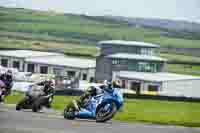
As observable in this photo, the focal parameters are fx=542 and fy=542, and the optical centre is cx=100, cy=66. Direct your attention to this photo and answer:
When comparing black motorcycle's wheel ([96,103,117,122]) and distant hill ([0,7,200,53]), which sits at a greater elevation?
distant hill ([0,7,200,53])

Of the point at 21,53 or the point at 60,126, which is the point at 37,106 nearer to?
the point at 60,126

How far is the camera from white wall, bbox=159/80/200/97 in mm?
5117

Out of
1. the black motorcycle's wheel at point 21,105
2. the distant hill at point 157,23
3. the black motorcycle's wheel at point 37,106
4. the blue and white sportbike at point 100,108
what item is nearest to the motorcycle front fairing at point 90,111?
the blue and white sportbike at point 100,108

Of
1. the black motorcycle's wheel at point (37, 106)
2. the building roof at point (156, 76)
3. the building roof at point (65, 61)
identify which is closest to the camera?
the building roof at point (156, 76)

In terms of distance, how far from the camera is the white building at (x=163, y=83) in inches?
201

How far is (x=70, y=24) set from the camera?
18.6 feet

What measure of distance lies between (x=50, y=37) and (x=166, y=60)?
4.12ft

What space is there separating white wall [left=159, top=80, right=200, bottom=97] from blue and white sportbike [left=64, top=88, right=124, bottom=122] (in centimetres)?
50

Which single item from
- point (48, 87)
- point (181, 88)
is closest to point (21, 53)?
point (48, 87)

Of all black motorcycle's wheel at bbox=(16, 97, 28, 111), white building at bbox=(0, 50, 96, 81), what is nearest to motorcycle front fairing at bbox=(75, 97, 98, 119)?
white building at bbox=(0, 50, 96, 81)

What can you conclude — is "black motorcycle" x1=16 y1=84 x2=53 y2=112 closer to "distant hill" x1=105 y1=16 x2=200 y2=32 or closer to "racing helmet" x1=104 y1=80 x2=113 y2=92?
"racing helmet" x1=104 y1=80 x2=113 y2=92

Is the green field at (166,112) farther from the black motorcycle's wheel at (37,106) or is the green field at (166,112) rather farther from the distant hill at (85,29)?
the black motorcycle's wheel at (37,106)

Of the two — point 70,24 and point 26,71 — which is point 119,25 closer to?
point 70,24

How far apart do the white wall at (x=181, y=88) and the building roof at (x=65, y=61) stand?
737mm
